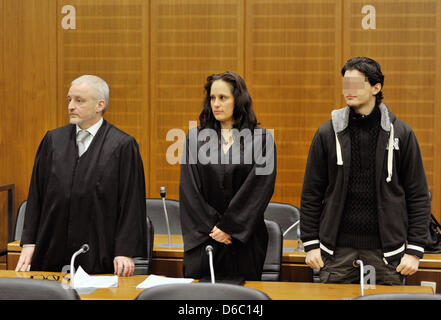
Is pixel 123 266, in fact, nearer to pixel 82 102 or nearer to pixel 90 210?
pixel 90 210

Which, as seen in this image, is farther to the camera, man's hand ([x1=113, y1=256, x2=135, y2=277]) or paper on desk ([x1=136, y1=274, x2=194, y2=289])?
man's hand ([x1=113, y1=256, x2=135, y2=277])

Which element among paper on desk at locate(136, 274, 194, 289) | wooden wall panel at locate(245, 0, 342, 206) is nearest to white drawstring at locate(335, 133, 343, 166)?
paper on desk at locate(136, 274, 194, 289)

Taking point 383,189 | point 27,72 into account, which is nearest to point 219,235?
point 383,189

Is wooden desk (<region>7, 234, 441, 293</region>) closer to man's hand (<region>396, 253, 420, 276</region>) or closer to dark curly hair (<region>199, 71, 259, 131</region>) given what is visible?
man's hand (<region>396, 253, 420, 276</region>)

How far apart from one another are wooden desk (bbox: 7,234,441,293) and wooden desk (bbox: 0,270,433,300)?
83cm

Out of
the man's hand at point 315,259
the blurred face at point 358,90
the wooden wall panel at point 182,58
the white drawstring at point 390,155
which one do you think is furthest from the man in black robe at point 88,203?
the wooden wall panel at point 182,58

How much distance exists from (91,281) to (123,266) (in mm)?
250

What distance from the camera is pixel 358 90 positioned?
8.34 ft

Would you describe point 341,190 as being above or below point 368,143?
below

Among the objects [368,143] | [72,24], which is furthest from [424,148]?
[72,24]

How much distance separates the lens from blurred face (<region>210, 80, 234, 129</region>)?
272cm

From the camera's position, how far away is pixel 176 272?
3.39 m
